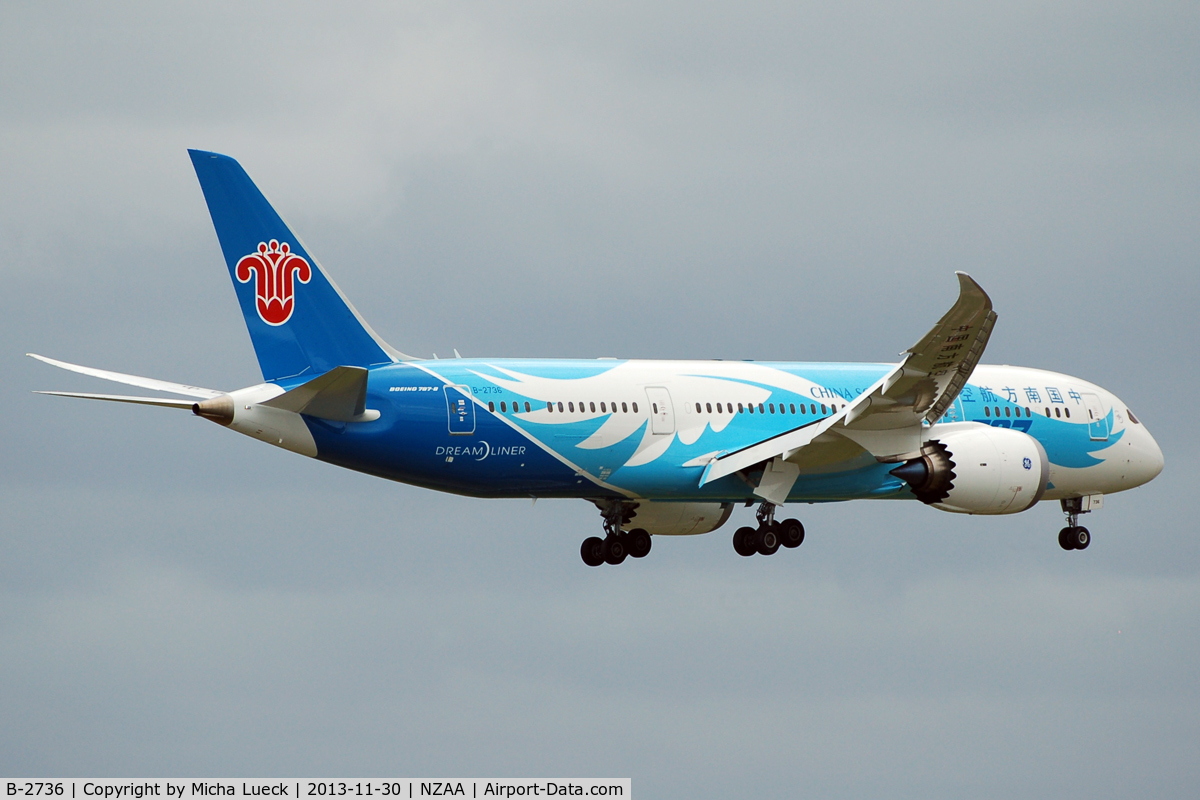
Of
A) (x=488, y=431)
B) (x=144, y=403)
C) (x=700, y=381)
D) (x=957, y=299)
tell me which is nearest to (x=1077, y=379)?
(x=700, y=381)

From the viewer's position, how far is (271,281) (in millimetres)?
31734

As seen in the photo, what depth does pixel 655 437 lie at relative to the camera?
35.4m

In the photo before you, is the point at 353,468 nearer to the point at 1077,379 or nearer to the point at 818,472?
the point at 818,472

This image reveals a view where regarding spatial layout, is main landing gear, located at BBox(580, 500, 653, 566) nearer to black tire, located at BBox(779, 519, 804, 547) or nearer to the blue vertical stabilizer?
black tire, located at BBox(779, 519, 804, 547)

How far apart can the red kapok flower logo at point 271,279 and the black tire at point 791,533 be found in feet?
43.3

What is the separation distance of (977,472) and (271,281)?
1483 cm

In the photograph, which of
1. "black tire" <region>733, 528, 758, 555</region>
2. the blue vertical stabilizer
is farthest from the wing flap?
the blue vertical stabilizer

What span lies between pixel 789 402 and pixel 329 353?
36.8ft

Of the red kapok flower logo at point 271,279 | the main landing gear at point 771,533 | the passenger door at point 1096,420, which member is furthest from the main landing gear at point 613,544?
the passenger door at point 1096,420

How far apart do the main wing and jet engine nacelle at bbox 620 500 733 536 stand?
411 centimetres

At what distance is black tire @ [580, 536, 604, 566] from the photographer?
38.9 meters

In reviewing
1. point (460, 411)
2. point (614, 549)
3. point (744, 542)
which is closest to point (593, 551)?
point (614, 549)

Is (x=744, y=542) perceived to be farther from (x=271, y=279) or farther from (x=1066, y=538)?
(x=271, y=279)

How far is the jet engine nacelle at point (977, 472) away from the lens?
34062 mm
